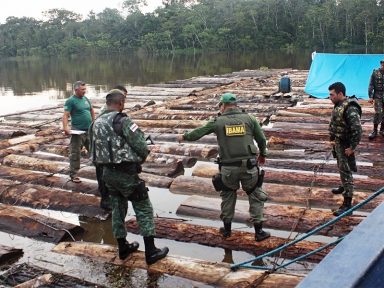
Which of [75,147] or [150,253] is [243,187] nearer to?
[150,253]

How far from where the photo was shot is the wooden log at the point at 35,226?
552cm

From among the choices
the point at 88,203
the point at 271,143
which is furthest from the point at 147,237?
the point at 271,143

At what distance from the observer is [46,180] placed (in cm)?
768

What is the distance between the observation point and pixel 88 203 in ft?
21.1

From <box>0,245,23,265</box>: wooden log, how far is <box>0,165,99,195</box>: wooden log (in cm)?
195

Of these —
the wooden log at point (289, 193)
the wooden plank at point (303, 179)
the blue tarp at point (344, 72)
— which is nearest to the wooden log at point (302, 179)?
the wooden plank at point (303, 179)

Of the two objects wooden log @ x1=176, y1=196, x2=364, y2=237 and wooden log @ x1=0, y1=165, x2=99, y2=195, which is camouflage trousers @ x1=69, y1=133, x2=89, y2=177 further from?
wooden log @ x1=176, y1=196, x2=364, y2=237

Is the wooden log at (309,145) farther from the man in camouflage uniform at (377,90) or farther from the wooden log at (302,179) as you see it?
the wooden log at (302,179)

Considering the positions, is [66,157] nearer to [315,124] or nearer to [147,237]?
[147,237]

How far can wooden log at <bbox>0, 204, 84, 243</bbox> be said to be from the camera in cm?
552

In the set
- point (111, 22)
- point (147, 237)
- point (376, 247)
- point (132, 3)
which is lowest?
point (147, 237)

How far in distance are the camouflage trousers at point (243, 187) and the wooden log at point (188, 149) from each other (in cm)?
398

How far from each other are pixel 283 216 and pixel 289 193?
95cm

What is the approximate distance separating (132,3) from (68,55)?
30.9 metres
